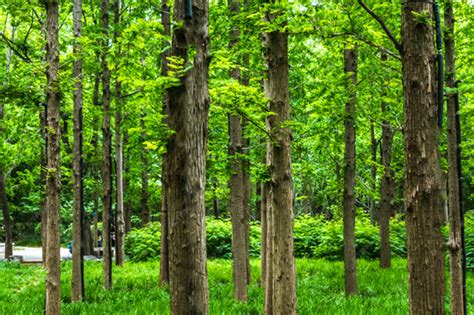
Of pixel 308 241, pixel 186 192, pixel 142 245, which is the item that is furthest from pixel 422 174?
pixel 142 245

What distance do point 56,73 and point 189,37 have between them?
387 centimetres

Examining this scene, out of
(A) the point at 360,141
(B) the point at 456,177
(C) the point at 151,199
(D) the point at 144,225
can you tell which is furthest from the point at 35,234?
(B) the point at 456,177

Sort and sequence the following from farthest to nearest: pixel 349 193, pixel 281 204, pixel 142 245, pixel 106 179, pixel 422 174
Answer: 1. pixel 142 245
2. pixel 106 179
3. pixel 349 193
4. pixel 281 204
5. pixel 422 174

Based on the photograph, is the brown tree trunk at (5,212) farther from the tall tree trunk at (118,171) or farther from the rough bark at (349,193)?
the rough bark at (349,193)

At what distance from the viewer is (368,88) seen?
11234 mm

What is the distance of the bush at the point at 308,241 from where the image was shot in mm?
20594

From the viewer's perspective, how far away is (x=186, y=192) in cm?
378

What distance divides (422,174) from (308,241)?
18.1 metres

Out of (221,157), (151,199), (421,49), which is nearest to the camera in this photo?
(421,49)

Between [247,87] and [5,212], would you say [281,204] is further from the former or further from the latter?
[5,212]

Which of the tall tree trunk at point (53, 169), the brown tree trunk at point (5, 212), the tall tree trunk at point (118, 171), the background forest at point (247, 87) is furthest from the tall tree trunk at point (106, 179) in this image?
the brown tree trunk at point (5, 212)

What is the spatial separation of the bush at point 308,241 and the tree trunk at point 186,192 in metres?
17.1

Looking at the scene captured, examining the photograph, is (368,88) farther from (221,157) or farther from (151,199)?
(151,199)

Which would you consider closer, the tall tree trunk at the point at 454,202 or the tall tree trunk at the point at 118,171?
the tall tree trunk at the point at 454,202
